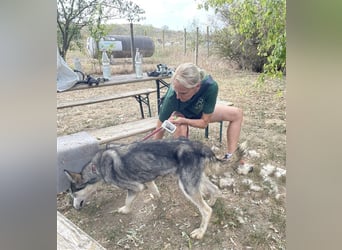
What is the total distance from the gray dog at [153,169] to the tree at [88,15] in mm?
436

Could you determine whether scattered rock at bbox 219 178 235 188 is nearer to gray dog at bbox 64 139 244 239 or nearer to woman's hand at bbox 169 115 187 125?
gray dog at bbox 64 139 244 239

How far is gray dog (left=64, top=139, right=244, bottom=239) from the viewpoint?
119cm

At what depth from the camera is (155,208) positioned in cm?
119

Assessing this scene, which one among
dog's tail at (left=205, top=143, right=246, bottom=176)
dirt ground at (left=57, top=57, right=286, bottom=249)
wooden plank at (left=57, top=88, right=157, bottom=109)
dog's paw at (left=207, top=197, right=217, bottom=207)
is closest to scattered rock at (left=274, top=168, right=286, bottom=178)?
dirt ground at (left=57, top=57, right=286, bottom=249)

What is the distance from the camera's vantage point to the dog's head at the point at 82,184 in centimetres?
118

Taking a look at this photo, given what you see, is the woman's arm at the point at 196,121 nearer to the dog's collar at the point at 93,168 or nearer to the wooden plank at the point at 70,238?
the dog's collar at the point at 93,168

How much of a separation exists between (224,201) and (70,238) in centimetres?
58

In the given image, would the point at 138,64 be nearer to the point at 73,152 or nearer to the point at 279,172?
the point at 73,152

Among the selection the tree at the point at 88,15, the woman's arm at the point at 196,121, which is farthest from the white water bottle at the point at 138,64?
the woman's arm at the point at 196,121

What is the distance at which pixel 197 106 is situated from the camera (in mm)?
1205

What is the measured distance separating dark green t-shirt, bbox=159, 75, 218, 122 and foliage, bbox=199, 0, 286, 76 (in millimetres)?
192

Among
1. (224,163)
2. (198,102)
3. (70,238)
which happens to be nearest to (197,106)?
(198,102)
